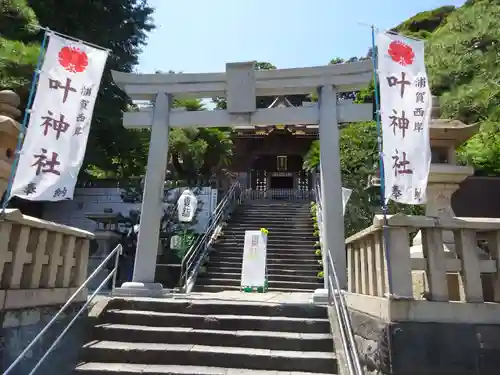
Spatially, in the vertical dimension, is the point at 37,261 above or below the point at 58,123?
below

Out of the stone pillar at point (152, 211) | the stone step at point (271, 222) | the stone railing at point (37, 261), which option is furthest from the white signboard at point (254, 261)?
the stone step at point (271, 222)

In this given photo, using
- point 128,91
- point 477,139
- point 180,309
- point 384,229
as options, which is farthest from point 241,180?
point 384,229

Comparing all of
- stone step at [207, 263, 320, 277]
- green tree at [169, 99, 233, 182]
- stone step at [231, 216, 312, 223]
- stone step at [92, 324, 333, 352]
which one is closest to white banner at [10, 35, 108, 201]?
stone step at [92, 324, 333, 352]

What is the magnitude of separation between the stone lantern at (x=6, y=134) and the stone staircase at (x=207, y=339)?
2.29 m

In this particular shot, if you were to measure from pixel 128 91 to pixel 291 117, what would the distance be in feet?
11.4

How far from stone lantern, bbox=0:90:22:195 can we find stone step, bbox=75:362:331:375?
2.59 m

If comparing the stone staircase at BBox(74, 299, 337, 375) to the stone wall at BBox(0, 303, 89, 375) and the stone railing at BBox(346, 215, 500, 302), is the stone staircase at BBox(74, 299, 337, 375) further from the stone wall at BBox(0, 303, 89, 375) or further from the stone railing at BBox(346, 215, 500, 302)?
the stone railing at BBox(346, 215, 500, 302)

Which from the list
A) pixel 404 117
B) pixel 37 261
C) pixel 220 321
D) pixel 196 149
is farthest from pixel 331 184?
pixel 196 149

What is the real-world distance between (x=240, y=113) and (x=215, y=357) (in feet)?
16.0

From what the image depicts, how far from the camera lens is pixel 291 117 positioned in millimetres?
8008

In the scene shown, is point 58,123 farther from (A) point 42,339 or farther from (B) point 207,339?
(B) point 207,339

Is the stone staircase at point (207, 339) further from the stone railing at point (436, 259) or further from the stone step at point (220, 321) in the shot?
the stone railing at point (436, 259)

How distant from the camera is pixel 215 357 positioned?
473cm

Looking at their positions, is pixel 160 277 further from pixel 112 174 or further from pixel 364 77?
pixel 112 174
